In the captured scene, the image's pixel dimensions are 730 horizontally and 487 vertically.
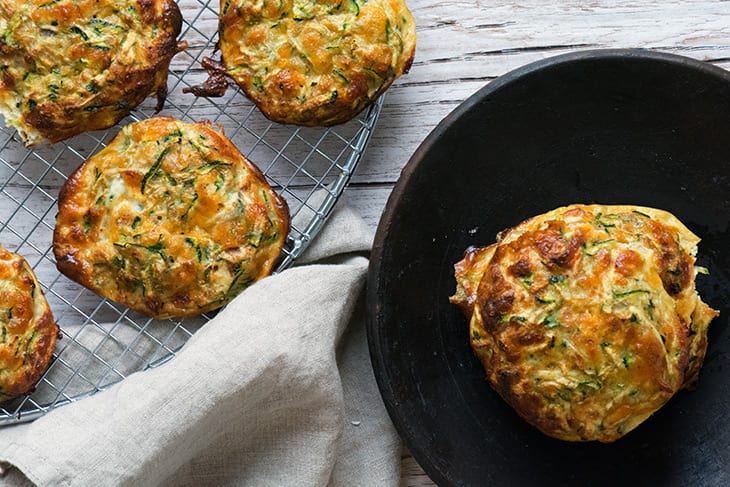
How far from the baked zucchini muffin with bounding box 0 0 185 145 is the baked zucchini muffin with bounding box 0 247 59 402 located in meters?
0.58

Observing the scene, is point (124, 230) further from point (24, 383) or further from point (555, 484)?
point (555, 484)

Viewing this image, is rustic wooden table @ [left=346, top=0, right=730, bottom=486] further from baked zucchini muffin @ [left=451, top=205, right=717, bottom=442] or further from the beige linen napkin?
baked zucchini muffin @ [left=451, top=205, right=717, bottom=442]

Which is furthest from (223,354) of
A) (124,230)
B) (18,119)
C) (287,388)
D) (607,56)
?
(607,56)

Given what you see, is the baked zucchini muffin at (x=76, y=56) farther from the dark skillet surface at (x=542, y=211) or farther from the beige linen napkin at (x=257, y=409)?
the dark skillet surface at (x=542, y=211)

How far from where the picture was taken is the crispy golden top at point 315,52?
403 cm

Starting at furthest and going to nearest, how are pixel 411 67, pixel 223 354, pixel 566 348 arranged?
pixel 411 67 → pixel 223 354 → pixel 566 348

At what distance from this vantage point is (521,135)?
4168mm

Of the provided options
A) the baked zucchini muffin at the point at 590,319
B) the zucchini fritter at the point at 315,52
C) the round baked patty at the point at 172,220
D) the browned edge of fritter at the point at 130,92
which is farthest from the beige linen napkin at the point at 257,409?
the browned edge of fritter at the point at 130,92

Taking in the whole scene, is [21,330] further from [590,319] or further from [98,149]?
[590,319]

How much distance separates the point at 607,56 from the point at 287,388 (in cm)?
196

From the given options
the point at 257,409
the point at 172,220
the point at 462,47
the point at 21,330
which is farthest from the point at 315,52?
the point at 21,330

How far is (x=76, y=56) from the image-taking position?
405cm

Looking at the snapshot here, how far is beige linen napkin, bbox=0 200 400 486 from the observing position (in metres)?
3.83

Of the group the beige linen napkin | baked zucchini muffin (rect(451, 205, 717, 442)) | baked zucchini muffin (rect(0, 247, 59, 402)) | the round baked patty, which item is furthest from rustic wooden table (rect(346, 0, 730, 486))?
baked zucchini muffin (rect(0, 247, 59, 402))
